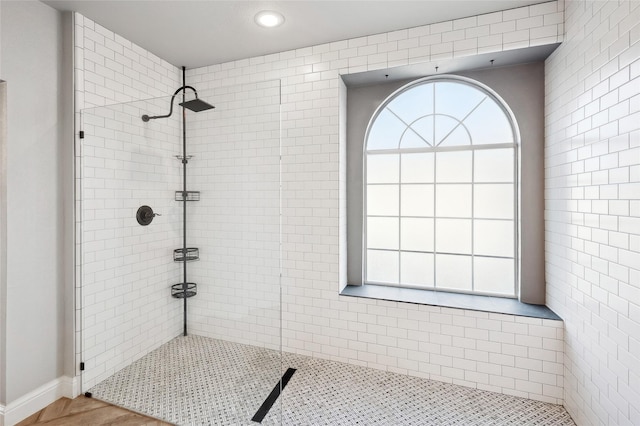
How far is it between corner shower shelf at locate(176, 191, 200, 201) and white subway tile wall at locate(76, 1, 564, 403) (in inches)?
2.0

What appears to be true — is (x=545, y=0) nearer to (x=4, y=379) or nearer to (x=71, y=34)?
(x=71, y=34)

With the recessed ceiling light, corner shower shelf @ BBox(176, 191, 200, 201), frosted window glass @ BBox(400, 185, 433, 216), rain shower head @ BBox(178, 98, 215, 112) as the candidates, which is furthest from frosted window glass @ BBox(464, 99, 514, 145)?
corner shower shelf @ BBox(176, 191, 200, 201)

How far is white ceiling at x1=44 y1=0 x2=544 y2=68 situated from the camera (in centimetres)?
193

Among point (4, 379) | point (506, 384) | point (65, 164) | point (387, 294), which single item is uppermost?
point (65, 164)

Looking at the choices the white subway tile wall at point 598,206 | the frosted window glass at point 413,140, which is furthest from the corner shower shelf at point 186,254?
the white subway tile wall at point 598,206

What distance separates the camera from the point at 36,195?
1.85 meters

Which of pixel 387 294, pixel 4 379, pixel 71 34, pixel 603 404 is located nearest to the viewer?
pixel 603 404

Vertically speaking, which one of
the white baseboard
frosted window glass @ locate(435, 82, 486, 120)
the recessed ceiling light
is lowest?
the white baseboard

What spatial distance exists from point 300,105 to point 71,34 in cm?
156

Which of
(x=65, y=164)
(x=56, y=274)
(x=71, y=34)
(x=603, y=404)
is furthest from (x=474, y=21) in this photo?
(x=56, y=274)

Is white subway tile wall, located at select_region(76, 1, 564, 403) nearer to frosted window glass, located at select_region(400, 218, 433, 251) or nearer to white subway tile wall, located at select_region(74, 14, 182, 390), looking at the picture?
white subway tile wall, located at select_region(74, 14, 182, 390)

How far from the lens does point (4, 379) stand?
171cm

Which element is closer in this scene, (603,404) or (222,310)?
(603,404)

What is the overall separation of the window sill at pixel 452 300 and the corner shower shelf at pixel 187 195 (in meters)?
1.33
